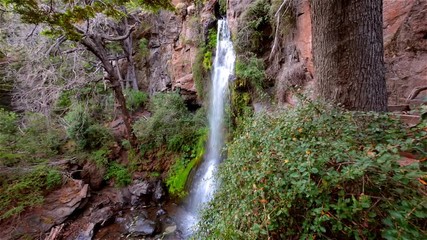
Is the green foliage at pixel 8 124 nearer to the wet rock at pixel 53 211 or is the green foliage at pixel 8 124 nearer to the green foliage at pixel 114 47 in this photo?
the wet rock at pixel 53 211

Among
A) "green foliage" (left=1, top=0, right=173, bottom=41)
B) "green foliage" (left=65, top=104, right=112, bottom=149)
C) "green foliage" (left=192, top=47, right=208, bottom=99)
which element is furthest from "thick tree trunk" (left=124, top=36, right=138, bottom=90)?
"green foliage" (left=1, top=0, right=173, bottom=41)

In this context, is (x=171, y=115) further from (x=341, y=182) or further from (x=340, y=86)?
(x=341, y=182)

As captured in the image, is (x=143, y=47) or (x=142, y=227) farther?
(x=143, y=47)

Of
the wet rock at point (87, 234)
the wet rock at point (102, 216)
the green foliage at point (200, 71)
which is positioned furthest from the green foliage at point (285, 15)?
the wet rock at point (87, 234)

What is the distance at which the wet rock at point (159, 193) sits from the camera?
19.9ft

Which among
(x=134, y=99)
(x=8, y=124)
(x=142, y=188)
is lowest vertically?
(x=142, y=188)

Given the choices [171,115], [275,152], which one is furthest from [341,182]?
[171,115]

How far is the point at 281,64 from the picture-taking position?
181 inches

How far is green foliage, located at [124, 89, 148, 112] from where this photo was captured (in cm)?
897

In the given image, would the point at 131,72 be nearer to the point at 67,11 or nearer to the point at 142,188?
the point at 142,188

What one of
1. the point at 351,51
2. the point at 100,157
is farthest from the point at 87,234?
the point at 351,51

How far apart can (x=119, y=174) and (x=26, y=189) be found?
7.44 ft

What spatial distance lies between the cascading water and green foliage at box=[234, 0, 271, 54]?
1.88ft

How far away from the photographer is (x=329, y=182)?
127 centimetres
